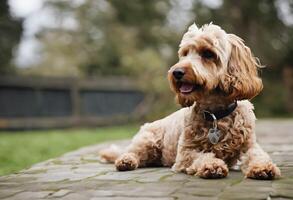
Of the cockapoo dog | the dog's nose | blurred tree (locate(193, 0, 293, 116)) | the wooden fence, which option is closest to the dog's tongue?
the cockapoo dog

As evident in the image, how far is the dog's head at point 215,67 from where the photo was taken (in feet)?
15.0

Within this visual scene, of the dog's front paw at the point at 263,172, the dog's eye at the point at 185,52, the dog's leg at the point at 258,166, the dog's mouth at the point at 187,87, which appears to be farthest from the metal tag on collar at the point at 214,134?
the dog's eye at the point at 185,52

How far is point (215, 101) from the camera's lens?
190 inches

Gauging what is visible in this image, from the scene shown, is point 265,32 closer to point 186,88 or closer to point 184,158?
point 184,158

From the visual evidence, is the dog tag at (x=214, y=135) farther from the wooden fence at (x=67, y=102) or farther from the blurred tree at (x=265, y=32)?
the blurred tree at (x=265, y=32)

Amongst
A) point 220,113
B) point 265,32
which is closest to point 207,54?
point 220,113

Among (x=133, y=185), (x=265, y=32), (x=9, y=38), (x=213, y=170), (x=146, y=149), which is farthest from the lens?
(x=265, y=32)

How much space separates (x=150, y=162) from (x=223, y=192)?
1924mm

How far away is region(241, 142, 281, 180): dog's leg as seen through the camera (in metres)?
4.24

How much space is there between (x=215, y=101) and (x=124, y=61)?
18293mm

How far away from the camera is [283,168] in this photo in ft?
16.2

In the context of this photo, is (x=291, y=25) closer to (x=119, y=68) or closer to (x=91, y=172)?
(x=119, y=68)

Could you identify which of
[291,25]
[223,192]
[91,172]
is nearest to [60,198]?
[223,192]

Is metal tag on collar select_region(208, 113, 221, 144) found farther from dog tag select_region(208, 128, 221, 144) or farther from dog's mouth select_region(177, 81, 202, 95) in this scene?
dog's mouth select_region(177, 81, 202, 95)
